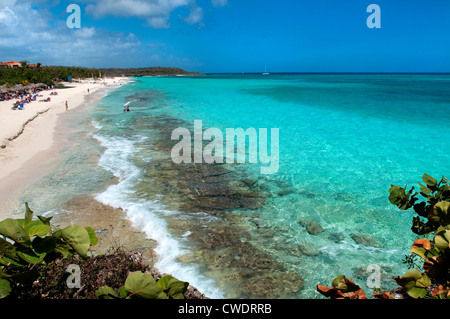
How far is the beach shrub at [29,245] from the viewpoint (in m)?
2.02

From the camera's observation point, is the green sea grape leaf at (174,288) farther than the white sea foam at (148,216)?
No

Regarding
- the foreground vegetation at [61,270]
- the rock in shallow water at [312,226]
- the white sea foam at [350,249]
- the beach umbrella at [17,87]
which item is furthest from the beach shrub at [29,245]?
the beach umbrella at [17,87]

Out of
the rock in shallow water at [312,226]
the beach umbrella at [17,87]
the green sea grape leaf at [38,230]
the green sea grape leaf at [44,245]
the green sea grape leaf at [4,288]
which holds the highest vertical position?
the beach umbrella at [17,87]

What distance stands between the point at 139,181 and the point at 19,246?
7.90 meters

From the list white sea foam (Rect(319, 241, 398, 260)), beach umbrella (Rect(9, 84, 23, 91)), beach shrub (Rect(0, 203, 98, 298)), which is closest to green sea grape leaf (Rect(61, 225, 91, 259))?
beach shrub (Rect(0, 203, 98, 298))

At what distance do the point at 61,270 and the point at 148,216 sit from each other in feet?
15.0

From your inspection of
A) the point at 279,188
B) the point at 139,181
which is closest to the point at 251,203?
the point at 279,188

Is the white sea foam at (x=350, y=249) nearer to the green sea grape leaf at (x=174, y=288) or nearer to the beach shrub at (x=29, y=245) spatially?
the green sea grape leaf at (x=174, y=288)

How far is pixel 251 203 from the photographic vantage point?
27.8ft

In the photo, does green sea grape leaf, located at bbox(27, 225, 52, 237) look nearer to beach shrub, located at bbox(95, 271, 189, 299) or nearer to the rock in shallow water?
beach shrub, located at bbox(95, 271, 189, 299)

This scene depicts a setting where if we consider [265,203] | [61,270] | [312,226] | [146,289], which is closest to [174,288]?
[146,289]

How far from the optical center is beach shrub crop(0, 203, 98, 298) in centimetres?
202

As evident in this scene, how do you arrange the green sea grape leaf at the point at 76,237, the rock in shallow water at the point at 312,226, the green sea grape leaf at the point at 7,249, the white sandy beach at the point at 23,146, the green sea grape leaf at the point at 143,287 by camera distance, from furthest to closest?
the white sandy beach at the point at 23,146, the rock in shallow water at the point at 312,226, the green sea grape leaf at the point at 76,237, the green sea grape leaf at the point at 7,249, the green sea grape leaf at the point at 143,287
